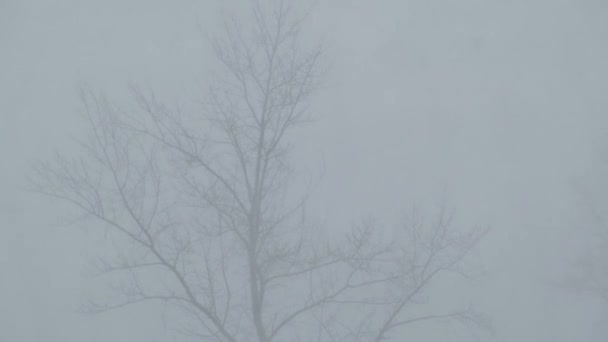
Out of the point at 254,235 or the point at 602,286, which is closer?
the point at 254,235

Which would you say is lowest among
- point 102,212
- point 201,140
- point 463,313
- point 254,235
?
point 463,313

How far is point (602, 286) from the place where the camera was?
6.69m

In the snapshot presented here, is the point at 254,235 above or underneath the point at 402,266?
above

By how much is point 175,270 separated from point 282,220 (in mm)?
905

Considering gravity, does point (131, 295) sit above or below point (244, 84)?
below

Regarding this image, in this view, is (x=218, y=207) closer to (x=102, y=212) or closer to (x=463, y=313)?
(x=102, y=212)

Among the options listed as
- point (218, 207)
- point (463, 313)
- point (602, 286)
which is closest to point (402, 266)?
point (463, 313)

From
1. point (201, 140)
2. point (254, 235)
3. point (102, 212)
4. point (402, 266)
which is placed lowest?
point (402, 266)

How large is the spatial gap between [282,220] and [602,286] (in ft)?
12.6

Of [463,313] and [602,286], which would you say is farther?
[602,286]

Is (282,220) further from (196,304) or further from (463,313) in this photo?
(463,313)

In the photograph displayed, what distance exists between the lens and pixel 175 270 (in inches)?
188

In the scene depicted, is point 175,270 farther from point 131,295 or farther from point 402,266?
point 402,266

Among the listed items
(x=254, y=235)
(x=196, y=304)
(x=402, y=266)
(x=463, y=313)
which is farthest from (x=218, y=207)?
(x=463, y=313)
